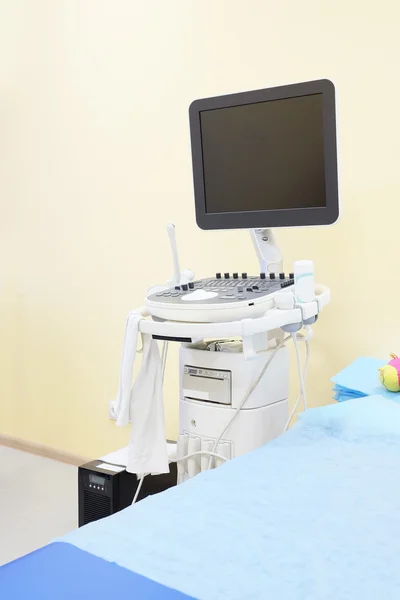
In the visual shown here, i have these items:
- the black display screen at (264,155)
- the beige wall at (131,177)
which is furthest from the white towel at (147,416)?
the beige wall at (131,177)

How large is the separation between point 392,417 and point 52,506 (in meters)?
1.47

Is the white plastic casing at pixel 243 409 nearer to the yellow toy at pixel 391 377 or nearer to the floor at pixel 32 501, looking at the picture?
the yellow toy at pixel 391 377

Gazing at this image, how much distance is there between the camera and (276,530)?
958 millimetres

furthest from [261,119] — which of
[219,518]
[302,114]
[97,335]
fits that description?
[97,335]

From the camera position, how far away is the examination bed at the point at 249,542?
0.80 metres

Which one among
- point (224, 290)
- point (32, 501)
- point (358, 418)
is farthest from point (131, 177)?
point (358, 418)

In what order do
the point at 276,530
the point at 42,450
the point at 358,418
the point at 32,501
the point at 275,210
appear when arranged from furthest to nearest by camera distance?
the point at 42,450, the point at 32,501, the point at 275,210, the point at 358,418, the point at 276,530

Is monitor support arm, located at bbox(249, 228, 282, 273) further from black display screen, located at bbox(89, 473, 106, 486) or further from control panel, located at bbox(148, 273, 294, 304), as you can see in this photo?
black display screen, located at bbox(89, 473, 106, 486)

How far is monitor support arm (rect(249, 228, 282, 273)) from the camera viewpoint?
71.3 inches

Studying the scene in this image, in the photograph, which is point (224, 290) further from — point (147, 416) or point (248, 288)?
point (147, 416)

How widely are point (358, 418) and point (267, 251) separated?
1.90 feet

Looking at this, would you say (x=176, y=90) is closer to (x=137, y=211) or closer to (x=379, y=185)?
(x=137, y=211)

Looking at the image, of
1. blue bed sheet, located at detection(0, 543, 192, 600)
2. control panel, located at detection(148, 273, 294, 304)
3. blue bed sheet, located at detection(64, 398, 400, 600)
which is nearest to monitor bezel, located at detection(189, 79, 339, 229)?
control panel, located at detection(148, 273, 294, 304)

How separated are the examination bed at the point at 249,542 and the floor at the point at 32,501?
1.18 m
